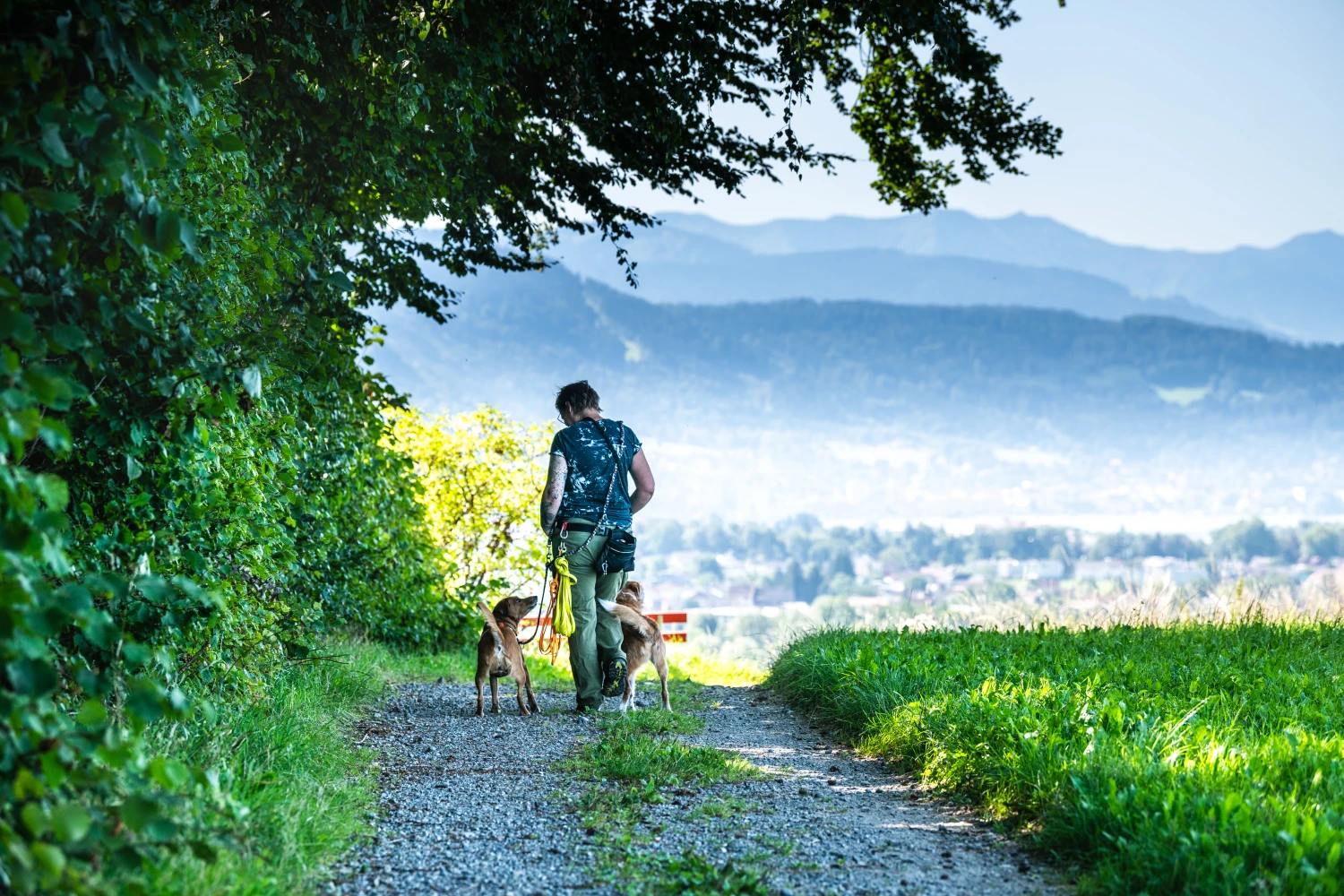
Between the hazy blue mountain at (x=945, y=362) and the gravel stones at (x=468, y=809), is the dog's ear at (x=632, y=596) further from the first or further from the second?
the hazy blue mountain at (x=945, y=362)

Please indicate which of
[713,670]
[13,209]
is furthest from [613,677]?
[13,209]

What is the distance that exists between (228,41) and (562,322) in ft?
515

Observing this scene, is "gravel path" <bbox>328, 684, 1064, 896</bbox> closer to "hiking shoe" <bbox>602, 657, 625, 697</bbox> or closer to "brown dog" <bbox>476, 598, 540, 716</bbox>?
"brown dog" <bbox>476, 598, 540, 716</bbox>

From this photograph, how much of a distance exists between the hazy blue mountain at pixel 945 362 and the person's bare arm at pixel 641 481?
15432 cm

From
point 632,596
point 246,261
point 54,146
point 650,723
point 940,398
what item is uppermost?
point 940,398

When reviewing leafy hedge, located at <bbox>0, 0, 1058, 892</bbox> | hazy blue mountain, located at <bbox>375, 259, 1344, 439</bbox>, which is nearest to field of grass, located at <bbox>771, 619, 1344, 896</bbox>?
leafy hedge, located at <bbox>0, 0, 1058, 892</bbox>

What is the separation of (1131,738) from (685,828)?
2111 millimetres

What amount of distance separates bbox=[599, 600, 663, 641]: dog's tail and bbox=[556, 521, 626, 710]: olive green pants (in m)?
0.10

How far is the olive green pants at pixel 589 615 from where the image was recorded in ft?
24.9

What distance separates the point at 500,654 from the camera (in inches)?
293

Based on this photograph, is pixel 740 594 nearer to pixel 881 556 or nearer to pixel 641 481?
pixel 881 556

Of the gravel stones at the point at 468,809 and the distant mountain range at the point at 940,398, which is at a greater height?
the distant mountain range at the point at 940,398

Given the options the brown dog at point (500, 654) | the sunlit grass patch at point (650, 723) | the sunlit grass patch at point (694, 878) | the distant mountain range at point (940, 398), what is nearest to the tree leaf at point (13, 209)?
the sunlit grass patch at point (694, 878)

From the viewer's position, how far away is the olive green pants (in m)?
7.60
